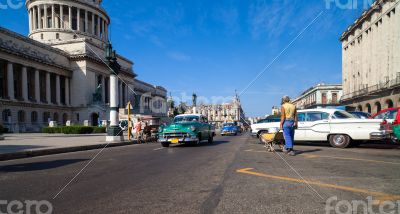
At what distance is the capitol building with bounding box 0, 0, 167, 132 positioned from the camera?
45531 mm

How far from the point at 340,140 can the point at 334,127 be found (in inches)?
22.4

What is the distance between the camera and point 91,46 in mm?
58594

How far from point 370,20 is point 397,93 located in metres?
15.5

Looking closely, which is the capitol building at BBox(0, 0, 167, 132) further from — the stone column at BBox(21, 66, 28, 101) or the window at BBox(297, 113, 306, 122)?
the window at BBox(297, 113, 306, 122)

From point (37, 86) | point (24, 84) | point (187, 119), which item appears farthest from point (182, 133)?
point (37, 86)

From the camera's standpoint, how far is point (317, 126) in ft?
40.0

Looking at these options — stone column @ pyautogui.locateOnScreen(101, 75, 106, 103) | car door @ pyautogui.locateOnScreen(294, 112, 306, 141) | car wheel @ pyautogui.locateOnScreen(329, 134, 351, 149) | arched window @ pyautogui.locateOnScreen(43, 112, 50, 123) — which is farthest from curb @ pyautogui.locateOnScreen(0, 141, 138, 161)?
stone column @ pyautogui.locateOnScreen(101, 75, 106, 103)

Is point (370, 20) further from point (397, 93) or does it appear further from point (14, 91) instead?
point (14, 91)

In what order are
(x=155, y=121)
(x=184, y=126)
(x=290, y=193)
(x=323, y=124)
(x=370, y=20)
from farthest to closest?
(x=370, y=20), (x=155, y=121), (x=184, y=126), (x=323, y=124), (x=290, y=193)

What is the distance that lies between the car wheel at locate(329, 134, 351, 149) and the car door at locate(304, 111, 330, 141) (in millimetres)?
300

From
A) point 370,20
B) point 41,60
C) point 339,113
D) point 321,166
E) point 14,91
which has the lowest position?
point 321,166

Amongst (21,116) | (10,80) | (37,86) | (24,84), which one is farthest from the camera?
(37,86)

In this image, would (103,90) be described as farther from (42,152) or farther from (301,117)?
(301,117)

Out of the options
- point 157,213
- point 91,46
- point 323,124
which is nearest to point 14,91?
point 91,46
